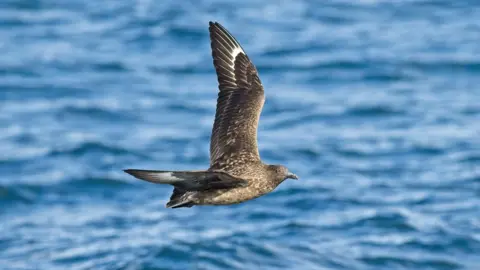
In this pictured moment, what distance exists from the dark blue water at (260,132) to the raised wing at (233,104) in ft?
18.8

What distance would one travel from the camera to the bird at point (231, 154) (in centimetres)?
911

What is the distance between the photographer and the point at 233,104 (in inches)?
441

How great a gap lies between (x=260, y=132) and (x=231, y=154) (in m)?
11.6

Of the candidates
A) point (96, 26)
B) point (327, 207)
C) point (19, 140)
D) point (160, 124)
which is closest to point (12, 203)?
point (19, 140)

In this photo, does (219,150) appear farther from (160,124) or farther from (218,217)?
(160,124)

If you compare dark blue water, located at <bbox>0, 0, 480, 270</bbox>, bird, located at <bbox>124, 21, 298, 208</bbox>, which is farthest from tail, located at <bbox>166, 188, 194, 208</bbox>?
dark blue water, located at <bbox>0, 0, 480, 270</bbox>

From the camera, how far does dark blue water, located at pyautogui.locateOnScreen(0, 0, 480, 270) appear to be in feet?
59.0

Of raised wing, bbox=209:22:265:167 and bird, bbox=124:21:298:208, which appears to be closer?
bird, bbox=124:21:298:208

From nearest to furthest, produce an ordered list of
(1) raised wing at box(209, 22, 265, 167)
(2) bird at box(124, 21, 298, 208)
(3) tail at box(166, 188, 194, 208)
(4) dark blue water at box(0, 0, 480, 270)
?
(2) bird at box(124, 21, 298, 208) < (3) tail at box(166, 188, 194, 208) < (1) raised wing at box(209, 22, 265, 167) < (4) dark blue water at box(0, 0, 480, 270)

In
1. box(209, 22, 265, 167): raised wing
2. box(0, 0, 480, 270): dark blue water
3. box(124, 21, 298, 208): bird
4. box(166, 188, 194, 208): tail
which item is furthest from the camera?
box(0, 0, 480, 270): dark blue water

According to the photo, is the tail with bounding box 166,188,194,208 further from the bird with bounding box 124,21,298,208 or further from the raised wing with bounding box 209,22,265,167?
the raised wing with bounding box 209,22,265,167

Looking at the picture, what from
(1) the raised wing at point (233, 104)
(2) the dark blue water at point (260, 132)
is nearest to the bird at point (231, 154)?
(1) the raised wing at point (233, 104)

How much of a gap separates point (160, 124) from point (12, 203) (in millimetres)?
3956

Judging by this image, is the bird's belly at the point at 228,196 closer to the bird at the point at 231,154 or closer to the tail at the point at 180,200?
the bird at the point at 231,154
